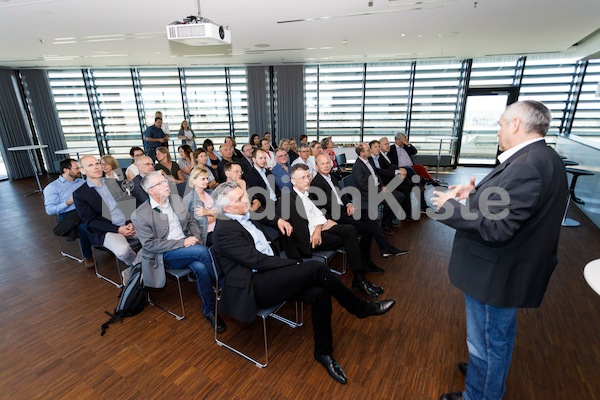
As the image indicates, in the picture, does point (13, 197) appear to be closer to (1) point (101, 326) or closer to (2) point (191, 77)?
(2) point (191, 77)

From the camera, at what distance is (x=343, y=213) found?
153 inches

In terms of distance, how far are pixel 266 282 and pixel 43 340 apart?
2.18 m

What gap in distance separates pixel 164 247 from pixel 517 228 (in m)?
2.66

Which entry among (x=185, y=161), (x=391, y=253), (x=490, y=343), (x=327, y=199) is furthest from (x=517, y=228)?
(x=185, y=161)

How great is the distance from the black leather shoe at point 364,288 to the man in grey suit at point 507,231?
143 centimetres

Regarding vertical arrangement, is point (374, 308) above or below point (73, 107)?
below

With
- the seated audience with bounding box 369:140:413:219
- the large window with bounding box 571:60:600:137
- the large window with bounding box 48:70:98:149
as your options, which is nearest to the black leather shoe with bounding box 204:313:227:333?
the seated audience with bounding box 369:140:413:219

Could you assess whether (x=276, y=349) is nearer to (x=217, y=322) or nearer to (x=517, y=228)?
(x=217, y=322)

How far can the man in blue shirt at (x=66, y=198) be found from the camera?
12.4ft

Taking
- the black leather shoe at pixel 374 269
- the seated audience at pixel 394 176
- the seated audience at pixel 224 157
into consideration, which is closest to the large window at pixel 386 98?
the seated audience at pixel 394 176

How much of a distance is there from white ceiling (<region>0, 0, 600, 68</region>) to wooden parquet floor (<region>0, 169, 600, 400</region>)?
378cm

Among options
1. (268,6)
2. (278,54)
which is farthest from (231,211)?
(278,54)

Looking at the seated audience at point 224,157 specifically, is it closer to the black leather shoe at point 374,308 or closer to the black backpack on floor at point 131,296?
the black backpack on floor at point 131,296

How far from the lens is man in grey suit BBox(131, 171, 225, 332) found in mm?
2742
